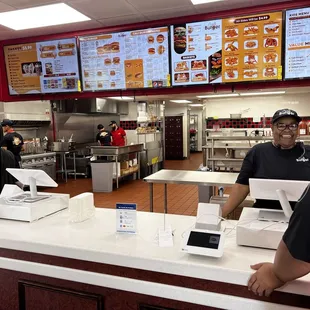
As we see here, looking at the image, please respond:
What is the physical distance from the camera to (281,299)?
1.36m

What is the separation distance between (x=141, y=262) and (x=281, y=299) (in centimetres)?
67

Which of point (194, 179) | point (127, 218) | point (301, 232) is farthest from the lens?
point (194, 179)

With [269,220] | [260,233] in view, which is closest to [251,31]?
[269,220]

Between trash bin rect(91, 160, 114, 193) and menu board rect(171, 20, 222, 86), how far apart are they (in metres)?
4.40

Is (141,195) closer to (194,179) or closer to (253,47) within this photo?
(194,179)

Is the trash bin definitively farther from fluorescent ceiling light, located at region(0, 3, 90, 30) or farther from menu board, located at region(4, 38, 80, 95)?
fluorescent ceiling light, located at region(0, 3, 90, 30)

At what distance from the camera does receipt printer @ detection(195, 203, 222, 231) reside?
1.66m

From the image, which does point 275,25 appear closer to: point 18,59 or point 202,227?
point 202,227

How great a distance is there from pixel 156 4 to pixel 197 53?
638 millimetres

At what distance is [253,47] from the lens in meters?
3.07

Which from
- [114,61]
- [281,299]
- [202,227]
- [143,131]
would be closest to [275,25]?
[114,61]

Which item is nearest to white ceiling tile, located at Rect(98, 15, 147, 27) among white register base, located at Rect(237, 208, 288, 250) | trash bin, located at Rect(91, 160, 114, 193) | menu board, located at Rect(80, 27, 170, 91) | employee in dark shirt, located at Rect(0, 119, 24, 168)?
menu board, located at Rect(80, 27, 170, 91)

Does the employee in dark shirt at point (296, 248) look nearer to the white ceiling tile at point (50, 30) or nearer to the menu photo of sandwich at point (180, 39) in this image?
the menu photo of sandwich at point (180, 39)

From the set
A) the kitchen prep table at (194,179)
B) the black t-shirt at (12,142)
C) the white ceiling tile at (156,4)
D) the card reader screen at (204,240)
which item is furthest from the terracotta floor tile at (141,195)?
the card reader screen at (204,240)
